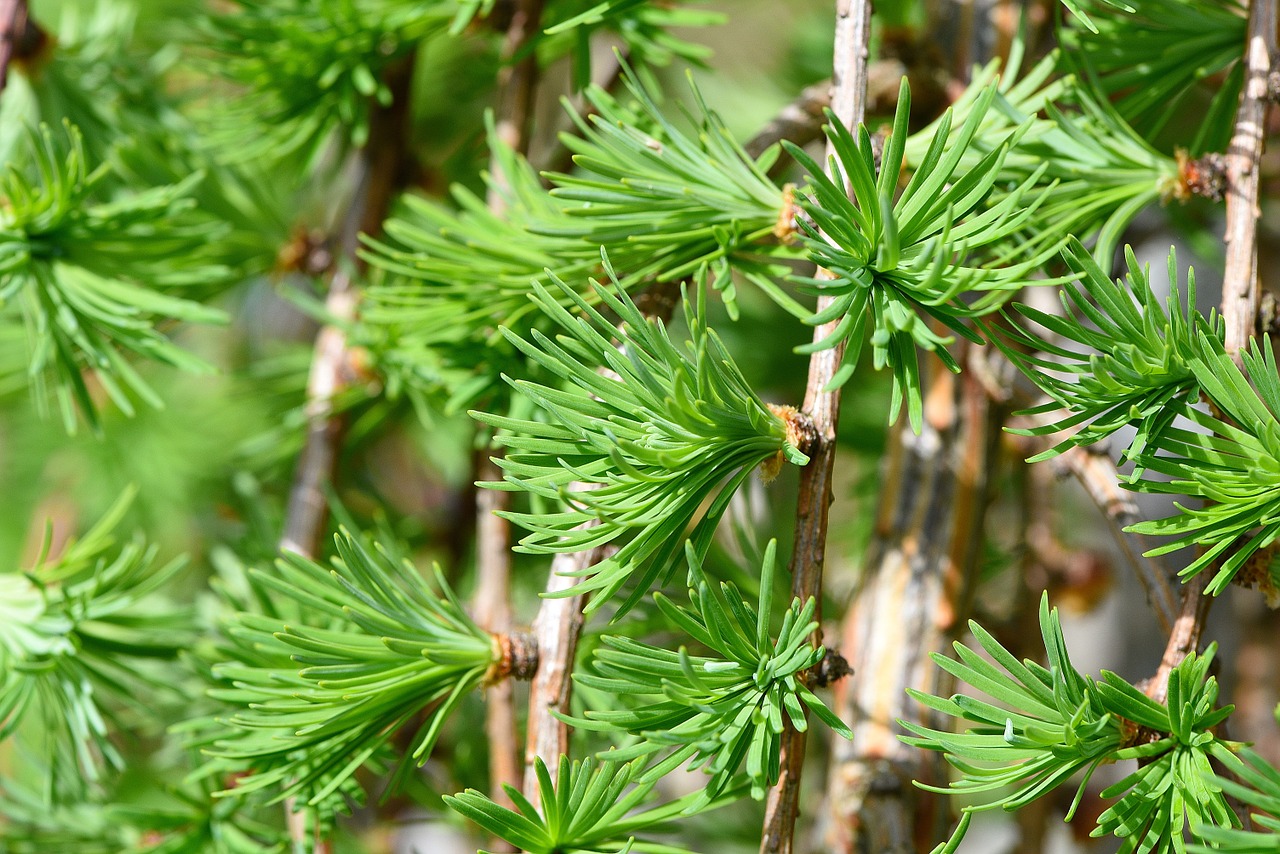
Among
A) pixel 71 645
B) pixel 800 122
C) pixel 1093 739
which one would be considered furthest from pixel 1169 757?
pixel 71 645

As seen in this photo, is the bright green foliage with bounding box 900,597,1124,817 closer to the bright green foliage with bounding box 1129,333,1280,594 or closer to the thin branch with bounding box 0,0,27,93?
the bright green foliage with bounding box 1129,333,1280,594

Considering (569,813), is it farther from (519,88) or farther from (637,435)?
(519,88)

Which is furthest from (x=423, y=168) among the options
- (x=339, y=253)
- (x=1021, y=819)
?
(x=1021, y=819)

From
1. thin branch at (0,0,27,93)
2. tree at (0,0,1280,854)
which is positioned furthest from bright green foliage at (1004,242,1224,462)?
thin branch at (0,0,27,93)

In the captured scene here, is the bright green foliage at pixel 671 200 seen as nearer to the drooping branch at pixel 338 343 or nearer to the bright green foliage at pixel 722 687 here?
the bright green foliage at pixel 722 687

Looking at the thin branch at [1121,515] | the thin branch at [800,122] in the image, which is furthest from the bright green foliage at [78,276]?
the thin branch at [1121,515]

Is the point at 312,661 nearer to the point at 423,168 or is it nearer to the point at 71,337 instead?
the point at 71,337
